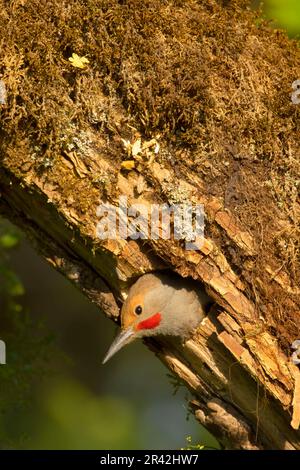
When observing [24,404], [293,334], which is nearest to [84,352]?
[24,404]

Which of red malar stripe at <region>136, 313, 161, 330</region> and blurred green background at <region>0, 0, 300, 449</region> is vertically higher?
red malar stripe at <region>136, 313, 161, 330</region>

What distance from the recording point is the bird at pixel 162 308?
14.6 feet

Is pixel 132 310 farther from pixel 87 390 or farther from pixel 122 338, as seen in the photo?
pixel 87 390

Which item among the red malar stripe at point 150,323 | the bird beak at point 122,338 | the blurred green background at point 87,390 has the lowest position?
the blurred green background at point 87,390

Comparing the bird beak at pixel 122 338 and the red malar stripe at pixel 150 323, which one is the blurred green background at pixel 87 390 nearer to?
the bird beak at pixel 122 338

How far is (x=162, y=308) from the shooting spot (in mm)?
4570

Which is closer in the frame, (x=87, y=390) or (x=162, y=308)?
(x=162, y=308)

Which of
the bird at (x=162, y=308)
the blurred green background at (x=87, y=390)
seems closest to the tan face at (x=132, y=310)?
the bird at (x=162, y=308)

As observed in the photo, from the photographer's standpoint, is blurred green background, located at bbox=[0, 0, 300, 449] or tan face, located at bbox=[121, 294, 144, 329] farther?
blurred green background, located at bbox=[0, 0, 300, 449]

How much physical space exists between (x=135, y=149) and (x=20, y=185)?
2.25 feet

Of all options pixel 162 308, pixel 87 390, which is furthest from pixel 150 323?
pixel 87 390

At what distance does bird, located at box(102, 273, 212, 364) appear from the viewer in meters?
4.44

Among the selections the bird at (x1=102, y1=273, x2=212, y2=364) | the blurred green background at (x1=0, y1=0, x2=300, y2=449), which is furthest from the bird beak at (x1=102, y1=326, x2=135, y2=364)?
the blurred green background at (x1=0, y1=0, x2=300, y2=449)

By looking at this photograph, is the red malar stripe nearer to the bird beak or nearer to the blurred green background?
the bird beak
